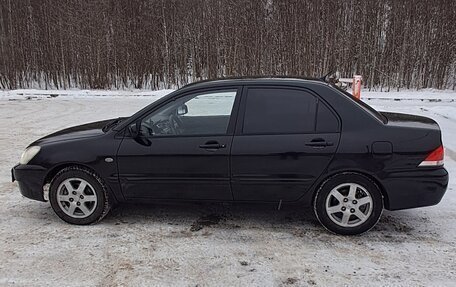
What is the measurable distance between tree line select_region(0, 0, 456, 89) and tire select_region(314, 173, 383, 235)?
12.4 meters

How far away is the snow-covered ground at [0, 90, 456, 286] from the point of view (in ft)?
11.0

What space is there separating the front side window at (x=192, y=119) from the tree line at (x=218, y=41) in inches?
475

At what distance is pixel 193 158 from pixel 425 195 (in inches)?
88.7

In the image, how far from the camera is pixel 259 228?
4285mm

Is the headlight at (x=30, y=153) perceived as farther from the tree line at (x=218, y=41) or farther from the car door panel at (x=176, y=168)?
the tree line at (x=218, y=41)

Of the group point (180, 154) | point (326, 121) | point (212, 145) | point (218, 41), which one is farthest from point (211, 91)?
point (218, 41)

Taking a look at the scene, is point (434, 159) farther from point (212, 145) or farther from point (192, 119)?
point (192, 119)

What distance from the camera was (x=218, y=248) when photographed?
385 centimetres

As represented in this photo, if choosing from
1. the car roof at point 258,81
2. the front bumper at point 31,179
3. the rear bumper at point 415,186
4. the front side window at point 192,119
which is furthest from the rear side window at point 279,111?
the front bumper at point 31,179

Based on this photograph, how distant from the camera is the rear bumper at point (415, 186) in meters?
3.90

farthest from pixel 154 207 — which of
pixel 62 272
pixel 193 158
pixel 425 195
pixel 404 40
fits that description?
pixel 404 40

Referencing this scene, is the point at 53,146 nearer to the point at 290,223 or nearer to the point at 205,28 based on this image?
the point at 290,223

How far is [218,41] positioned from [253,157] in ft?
43.8

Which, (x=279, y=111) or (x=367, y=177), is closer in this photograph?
(x=367, y=177)
